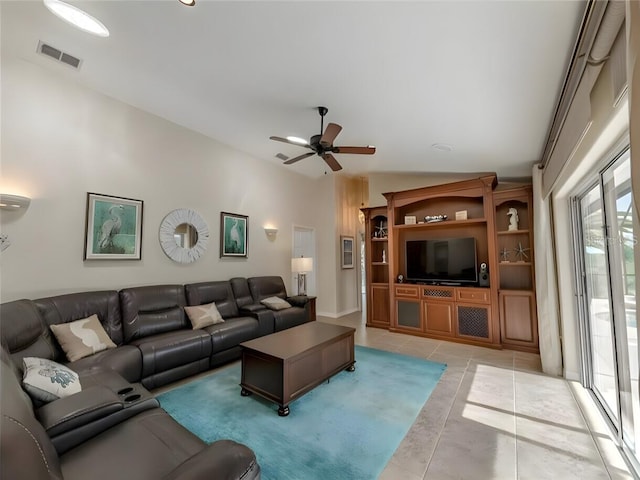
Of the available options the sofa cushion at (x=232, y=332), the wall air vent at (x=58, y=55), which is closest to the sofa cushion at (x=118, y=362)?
the sofa cushion at (x=232, y=332)

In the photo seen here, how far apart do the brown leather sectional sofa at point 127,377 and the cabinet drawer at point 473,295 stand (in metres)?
2.60

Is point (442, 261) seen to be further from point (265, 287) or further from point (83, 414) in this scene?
point (83, 414)

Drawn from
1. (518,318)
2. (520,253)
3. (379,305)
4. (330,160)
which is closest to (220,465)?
(330,160)

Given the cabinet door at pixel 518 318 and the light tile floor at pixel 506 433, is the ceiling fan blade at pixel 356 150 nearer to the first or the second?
the light tile floor at pixel 506 433

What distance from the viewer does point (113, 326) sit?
3.05m

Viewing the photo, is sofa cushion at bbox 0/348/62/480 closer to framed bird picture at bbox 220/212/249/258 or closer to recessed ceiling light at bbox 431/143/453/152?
framed bird picture at bbox 220/212/249/258

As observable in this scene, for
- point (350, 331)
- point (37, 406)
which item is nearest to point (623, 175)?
point (350, 331)

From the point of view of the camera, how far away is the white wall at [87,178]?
9.07ft

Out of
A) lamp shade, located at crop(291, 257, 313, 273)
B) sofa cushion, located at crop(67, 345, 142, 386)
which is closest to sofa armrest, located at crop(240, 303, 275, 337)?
lamp shade, located at crop(291, 257, 313, 273)

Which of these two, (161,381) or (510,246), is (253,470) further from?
(510,246)

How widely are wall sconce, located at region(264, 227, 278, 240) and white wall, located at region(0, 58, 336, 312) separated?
568 mm

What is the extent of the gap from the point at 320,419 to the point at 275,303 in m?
2.38

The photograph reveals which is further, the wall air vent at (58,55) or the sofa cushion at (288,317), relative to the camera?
the sofa cushion at (288,317)

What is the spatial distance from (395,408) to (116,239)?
145 inches
